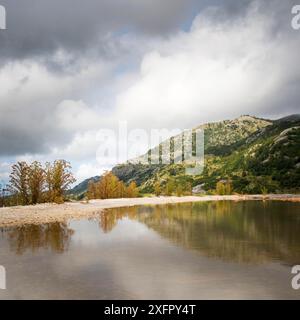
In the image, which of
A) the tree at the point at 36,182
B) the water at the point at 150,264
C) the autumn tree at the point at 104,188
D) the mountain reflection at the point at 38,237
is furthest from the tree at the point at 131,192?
the water at the point at 150,264

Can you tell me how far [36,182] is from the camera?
5350cm

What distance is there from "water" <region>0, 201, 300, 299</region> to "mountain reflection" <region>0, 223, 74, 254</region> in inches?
2.2

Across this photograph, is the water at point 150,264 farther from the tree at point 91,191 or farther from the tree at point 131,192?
the tree at point 131,192

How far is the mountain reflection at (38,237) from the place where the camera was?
65.0ft

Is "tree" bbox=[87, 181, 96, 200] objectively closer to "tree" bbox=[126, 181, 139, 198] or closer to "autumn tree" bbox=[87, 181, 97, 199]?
"autumn tree" bbox=[87, 181, 97, 199]

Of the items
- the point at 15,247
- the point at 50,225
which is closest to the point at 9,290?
the point at 15,247

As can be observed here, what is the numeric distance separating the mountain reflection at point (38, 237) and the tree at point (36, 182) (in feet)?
81.1

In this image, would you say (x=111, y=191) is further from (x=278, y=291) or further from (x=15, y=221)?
(x=278, y=291)

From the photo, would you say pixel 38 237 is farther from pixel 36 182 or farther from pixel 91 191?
pixel 91 191

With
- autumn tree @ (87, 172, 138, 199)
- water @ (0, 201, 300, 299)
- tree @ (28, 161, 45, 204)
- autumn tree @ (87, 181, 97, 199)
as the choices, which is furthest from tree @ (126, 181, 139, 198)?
water @ (0, 201, 300, 299)

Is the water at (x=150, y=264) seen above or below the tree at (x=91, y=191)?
below

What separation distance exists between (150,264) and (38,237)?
35.2ft

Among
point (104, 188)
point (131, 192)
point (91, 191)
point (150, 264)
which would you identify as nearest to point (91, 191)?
point (91, 191)
